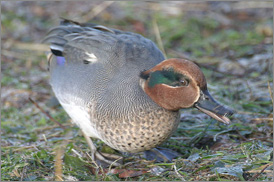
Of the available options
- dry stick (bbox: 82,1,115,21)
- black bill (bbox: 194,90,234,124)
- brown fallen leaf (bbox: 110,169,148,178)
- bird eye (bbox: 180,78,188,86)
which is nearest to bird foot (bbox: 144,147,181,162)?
brown fallen leaf (bbox: 110,169,148,178)

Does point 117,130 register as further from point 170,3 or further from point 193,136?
point 170,3

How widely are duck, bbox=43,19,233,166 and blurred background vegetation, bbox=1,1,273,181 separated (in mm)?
275

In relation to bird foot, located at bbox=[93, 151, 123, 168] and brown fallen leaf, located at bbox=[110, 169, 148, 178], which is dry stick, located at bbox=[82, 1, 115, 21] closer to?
bird foot, located at bbox=[93, 151, 123, 168]

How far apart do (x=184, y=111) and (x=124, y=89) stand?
126 cm

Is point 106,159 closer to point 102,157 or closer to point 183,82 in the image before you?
point 102,157

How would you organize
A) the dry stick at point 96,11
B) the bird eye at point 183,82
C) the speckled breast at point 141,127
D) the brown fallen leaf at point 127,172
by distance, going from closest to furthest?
the bird eye at point 183,82 → the speckled breast at point 141,127 → the brown fallen leaf at point 127,172 → the dry stick at point 96,11

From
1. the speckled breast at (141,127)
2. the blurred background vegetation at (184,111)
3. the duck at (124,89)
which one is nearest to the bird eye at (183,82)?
the duck at (124,89)

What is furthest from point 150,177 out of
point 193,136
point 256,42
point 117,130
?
point 256,42

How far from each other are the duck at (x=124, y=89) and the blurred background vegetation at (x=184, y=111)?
28 cm

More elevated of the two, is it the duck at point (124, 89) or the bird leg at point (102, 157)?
the duck at point (124, 89)

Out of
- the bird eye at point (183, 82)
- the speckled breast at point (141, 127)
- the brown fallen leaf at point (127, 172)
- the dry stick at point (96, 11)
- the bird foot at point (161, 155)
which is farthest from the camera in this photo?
the dry stick at point (96, 11)

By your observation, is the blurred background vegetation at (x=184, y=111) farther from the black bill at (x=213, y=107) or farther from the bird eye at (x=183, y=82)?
the bird eye at (x=183, y=82)

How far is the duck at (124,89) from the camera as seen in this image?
2.89 metres

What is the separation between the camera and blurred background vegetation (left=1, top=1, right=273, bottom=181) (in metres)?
3.12
